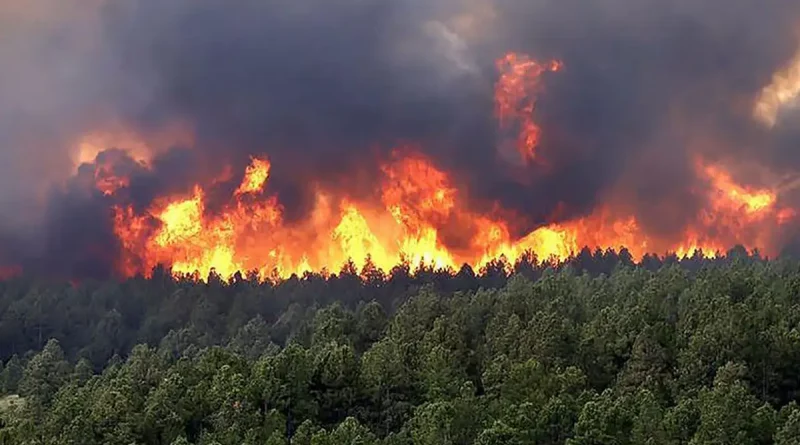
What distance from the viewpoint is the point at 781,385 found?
97125mm

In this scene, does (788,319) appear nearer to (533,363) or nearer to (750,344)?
(750,344)

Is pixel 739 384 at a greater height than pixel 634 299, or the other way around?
pixel 634 299

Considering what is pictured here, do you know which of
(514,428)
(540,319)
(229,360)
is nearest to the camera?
(514,428)

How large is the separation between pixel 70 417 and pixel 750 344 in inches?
2851

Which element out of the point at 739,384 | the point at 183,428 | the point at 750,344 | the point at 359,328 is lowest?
the point at 183,428

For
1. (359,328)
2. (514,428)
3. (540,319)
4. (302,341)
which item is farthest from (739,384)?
(302,341)

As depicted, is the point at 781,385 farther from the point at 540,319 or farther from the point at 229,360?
the point at 229,360

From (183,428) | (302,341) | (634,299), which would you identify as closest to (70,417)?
(183,428)

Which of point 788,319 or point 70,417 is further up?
point 788,319

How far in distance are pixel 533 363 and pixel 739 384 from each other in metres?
20.7

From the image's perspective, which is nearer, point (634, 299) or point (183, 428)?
point (183, 428)

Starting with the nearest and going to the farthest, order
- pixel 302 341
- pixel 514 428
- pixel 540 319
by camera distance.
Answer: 1. pixel 514 428
2. pixel 540 319
3. pixel 302 341

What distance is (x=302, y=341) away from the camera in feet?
484

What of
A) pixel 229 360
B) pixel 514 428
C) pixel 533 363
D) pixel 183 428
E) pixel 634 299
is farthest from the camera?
pixel 634 299
